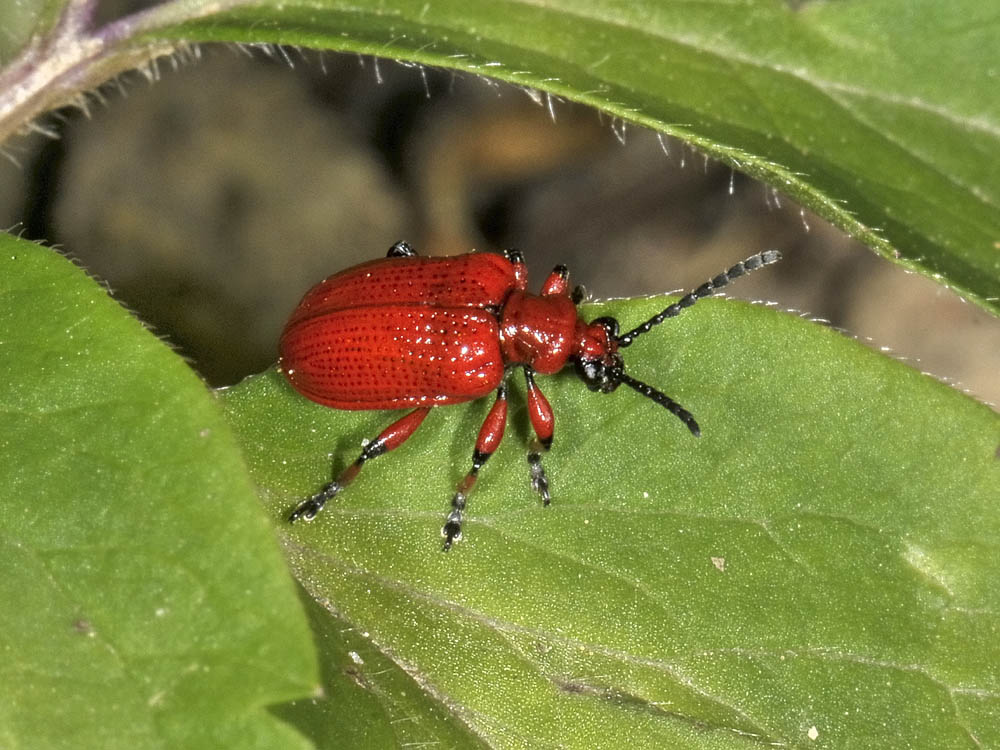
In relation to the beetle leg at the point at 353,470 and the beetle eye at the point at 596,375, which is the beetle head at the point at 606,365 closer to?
the beetle eye at the point at 596,375

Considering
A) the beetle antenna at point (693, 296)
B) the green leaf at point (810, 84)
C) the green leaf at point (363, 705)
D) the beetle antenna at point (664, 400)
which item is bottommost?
the green leaf at point (363, 705)

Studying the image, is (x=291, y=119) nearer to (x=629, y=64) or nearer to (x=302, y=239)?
(x=302, y=239)

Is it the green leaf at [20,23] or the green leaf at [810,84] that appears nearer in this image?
the green leaf at [810,84]

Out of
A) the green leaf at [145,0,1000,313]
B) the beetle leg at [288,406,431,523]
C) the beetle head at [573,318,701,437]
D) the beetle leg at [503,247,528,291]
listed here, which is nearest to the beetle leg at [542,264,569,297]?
the beetle leg at [503,247,528,291]

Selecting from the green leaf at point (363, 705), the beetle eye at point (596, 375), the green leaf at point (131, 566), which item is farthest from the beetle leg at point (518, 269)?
the green leaf at point (131, 566)

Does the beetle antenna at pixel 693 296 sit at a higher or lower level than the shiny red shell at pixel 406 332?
higher

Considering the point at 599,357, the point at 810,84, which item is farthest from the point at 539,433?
the point at 810,84

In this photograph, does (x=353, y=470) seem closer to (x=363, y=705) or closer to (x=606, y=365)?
(x=363, y=705)
